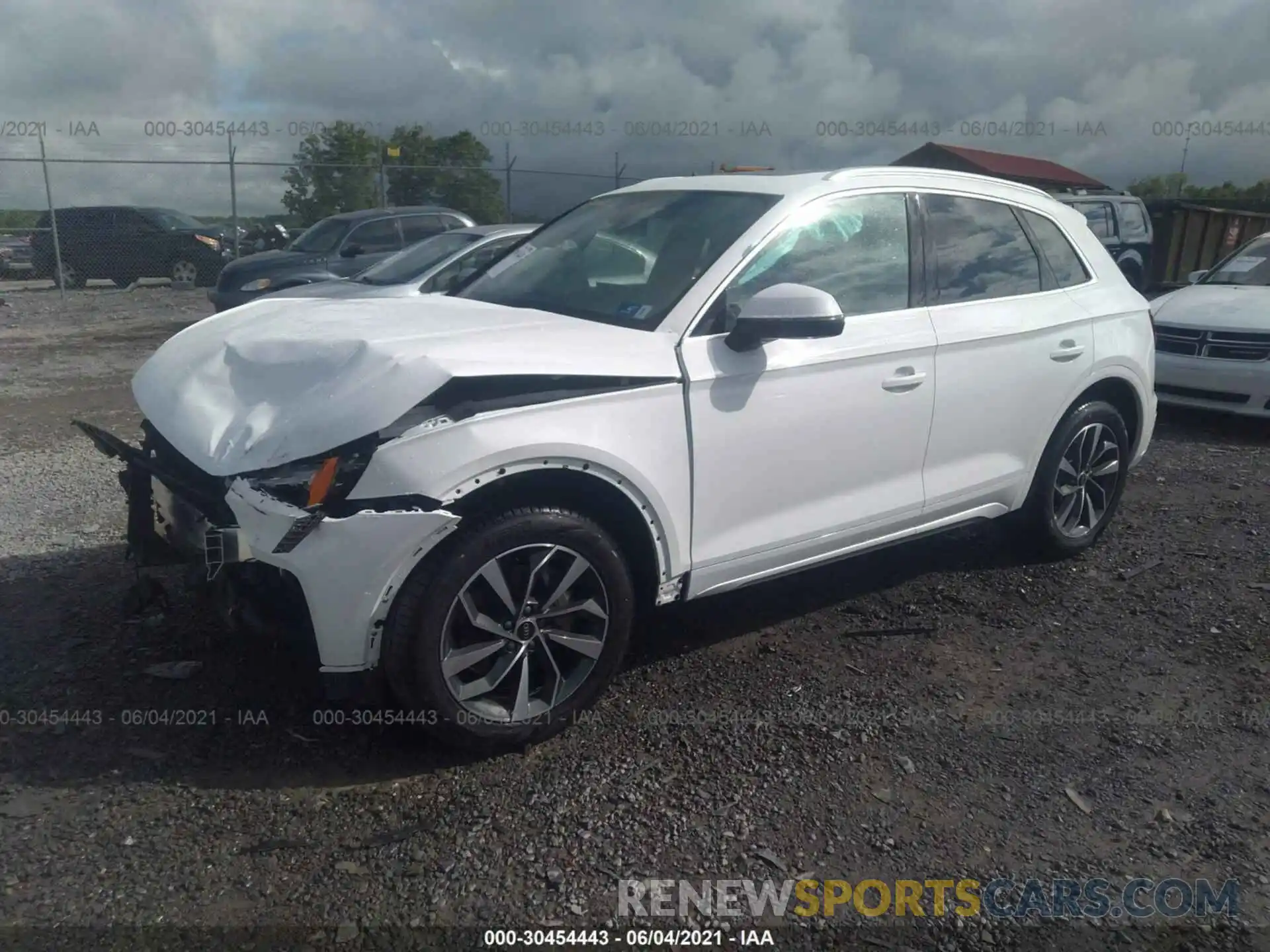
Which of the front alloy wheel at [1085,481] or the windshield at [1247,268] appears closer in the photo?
the front alloy wheel at [1085,481]

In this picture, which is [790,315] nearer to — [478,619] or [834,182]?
[834,182]

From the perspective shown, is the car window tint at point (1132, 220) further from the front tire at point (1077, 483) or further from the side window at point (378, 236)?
the front tire at point (1077, 483)

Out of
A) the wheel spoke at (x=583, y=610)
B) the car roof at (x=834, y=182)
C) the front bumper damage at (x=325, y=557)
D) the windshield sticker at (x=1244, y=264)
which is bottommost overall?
the wheel spoke at (x=583, y=610)

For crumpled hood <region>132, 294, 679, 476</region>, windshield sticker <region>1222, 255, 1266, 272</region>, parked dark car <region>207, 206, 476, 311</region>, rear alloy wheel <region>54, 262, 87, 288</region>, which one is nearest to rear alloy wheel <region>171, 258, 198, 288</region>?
rear alloy wheel <region>54, 262, 87, 288</region>

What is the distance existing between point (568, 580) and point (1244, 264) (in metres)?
8.34

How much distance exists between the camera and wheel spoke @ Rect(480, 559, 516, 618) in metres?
2.80

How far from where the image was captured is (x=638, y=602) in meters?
3.31

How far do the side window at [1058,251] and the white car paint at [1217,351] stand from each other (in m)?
3.33

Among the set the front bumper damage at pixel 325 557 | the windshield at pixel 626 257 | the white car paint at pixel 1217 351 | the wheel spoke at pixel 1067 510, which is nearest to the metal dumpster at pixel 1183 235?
the white car paint at pixel 1217 351

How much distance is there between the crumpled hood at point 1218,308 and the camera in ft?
24.8

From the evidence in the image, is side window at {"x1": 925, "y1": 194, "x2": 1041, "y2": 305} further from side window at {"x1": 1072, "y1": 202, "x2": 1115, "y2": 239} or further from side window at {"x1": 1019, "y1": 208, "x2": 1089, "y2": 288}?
side window at {"x1": 1072, "y1": 202, "x2": 1115, "y2": 239}

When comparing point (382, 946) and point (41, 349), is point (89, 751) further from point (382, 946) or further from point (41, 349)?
point (41, 349)

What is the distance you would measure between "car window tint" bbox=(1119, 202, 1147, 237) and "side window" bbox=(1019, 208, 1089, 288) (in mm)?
12395

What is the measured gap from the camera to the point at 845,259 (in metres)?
3.69
